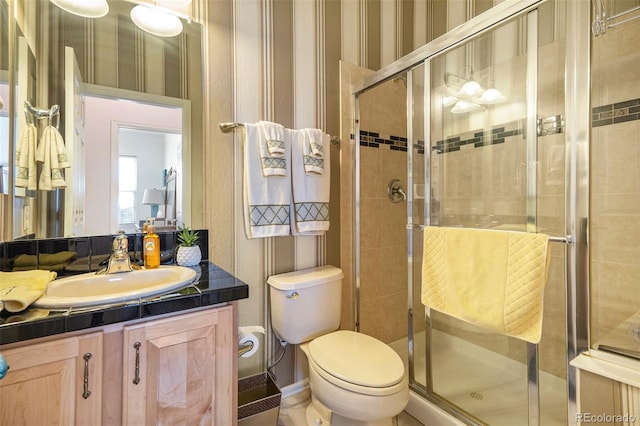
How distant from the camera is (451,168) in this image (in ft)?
5.49

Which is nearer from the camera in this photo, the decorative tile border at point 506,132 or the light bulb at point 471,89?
the decorative tile border at point 506,132

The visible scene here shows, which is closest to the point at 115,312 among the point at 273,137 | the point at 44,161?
the point at 44,161

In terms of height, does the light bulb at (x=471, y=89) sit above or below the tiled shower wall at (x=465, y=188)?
above

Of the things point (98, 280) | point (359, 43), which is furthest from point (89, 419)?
point (359, 43)

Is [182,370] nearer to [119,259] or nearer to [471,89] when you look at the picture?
[119,259]

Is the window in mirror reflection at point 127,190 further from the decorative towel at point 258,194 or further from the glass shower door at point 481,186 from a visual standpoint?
the glass shower door at point 481,186

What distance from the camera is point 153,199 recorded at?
1352mm

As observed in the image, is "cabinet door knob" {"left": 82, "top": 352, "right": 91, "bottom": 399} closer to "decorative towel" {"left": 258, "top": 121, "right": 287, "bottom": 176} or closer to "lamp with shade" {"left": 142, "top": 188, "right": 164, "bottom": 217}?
"lamp with shade" {"left": 142, "top": 188, "right": 164, "bottom": 217}

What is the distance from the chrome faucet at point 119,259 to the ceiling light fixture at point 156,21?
3.09 feet

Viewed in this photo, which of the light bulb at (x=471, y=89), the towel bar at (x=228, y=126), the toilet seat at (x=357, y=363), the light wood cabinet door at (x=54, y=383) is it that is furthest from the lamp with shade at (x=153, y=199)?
the light bulb at (x=471, y=89)

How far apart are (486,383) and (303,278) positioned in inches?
45.8

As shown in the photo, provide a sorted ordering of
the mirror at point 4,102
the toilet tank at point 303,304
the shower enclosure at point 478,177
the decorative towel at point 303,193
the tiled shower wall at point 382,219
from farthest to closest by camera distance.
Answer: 1. the tiled shower wall at point 382,219
2. the decorative towel at point 303,193
3. the toilet tank at point 303,304
4. the shower enclosure at point 478,177
5. the mirror at point 4,102

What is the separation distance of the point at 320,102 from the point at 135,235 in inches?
47.9

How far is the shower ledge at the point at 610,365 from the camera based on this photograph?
0.89m
